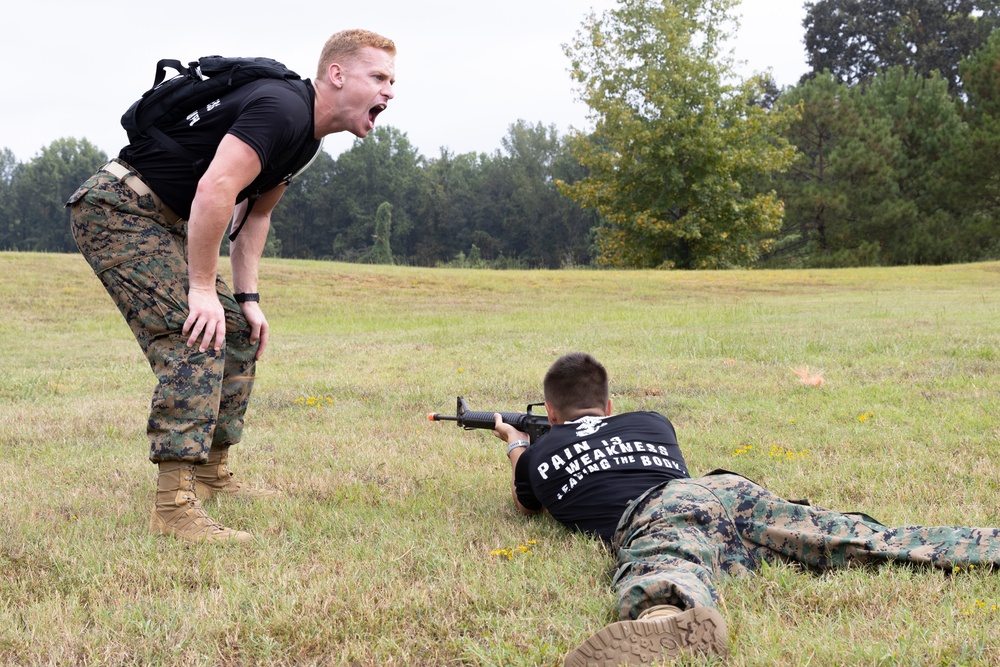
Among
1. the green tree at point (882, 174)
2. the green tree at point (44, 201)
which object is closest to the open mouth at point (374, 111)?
the green tree at point (882, 174)

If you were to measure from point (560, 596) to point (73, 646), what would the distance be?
1511 mm

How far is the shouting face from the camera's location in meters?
3.54

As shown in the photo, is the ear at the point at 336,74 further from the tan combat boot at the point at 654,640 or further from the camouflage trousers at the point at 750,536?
the tan combat boot at the point at 654,640

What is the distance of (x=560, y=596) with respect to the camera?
9.43 feet

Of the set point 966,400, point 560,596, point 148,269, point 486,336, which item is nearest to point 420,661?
point 560,596

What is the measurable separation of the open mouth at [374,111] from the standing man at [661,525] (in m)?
1.34

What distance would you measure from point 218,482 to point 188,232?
144cm

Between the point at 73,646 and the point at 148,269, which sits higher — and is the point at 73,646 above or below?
below

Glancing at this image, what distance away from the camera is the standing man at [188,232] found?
353 centimetres

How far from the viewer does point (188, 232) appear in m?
3.48

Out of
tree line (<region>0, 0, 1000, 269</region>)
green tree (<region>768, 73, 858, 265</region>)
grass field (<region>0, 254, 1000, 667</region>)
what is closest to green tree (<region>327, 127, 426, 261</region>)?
tree line (<region>0, 0, 1000, 269</region>)

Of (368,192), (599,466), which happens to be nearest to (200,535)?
(599,466)

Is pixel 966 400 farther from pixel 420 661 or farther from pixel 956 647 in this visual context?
pixel 420 661

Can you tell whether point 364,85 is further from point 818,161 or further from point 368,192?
point 368,192
